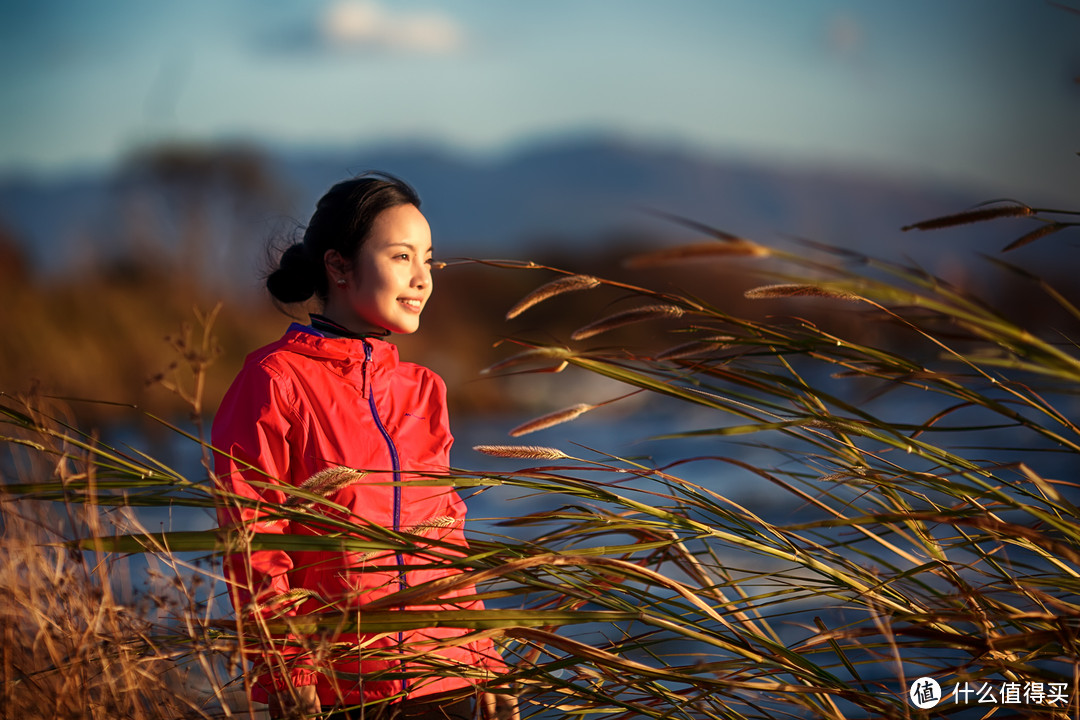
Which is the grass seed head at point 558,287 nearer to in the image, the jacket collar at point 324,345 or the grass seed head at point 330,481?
the grass seed head at point 330,481

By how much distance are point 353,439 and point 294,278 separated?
40 centimetres

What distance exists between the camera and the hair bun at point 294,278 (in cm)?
169

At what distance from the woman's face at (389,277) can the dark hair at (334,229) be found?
2 centimetres

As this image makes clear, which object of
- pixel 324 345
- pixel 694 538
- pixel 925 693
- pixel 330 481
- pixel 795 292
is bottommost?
pixel 925 693

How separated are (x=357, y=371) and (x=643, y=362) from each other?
0.56m

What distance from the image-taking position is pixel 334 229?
5.29ft

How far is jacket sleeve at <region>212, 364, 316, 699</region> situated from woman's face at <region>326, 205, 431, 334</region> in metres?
0.21

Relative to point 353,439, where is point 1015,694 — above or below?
below

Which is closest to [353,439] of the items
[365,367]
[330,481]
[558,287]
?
[365,367]

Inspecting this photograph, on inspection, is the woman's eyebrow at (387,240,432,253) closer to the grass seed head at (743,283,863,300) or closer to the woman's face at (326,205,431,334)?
the woman's face at (326,205,431,334)

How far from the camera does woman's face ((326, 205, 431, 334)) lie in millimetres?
1557

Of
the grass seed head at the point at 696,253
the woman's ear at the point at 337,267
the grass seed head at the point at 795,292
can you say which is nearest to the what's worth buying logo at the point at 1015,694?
the grass seed head at the point at 795,292

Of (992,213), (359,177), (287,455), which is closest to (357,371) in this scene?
(287,455)

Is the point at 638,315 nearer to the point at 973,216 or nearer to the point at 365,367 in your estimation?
the point at 973,216
